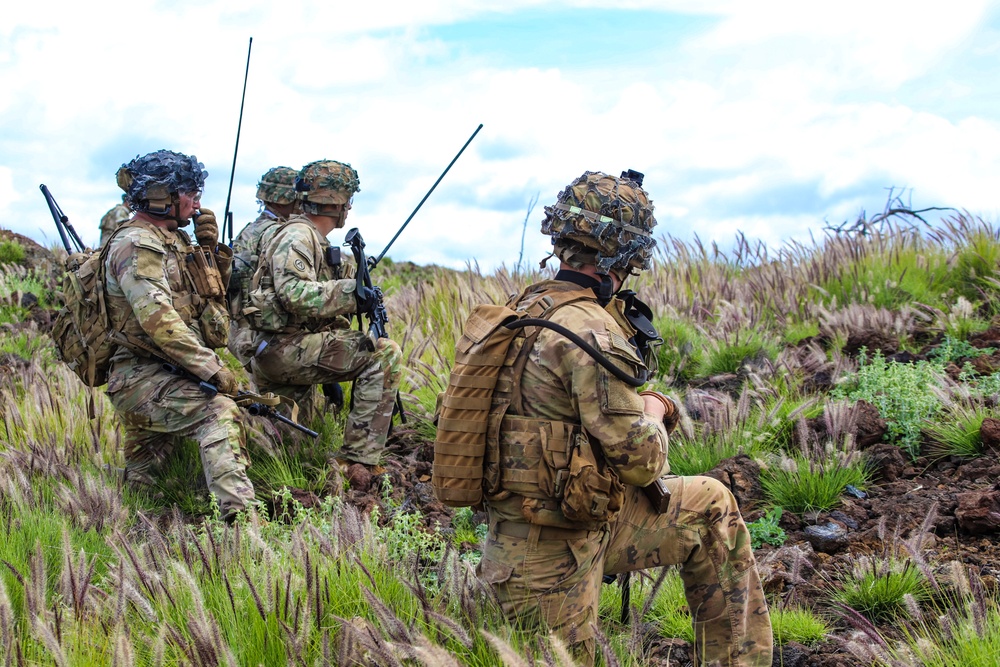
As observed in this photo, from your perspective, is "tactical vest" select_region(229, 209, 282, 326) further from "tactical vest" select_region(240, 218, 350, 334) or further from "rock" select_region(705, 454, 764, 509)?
"rock" select_region(705, 454, 764, 509)

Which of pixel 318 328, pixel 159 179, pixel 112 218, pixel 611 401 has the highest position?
pixel 112 218

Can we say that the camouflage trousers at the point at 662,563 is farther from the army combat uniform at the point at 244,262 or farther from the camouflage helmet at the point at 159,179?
the army combat uniform at the point at 244,262

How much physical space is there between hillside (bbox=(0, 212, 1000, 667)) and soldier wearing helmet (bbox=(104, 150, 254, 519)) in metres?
0.43

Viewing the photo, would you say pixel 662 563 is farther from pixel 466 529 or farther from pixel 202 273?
pixel 202 273

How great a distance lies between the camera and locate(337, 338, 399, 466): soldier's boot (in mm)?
7172

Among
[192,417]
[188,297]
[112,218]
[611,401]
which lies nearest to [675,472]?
[192,417]

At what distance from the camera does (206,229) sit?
697cm

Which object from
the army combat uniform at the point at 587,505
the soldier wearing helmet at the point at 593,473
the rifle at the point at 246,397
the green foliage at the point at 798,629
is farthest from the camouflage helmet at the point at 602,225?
the rifle at the point at 246,397

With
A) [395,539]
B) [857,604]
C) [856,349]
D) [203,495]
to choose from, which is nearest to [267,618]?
[395,539]

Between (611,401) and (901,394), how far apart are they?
4219 millimetres

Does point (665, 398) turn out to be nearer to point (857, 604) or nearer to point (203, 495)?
point (857, 604)

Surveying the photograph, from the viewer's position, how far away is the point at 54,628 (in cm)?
358

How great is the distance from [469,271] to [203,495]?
6230 mm

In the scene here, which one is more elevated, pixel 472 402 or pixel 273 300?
pixel 273 300
